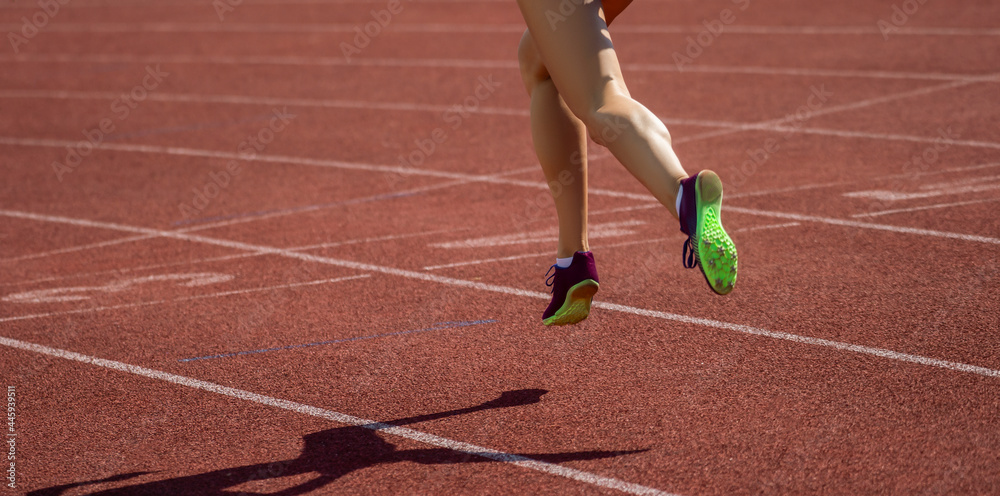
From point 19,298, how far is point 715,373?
4082 mm

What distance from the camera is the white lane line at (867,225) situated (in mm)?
6062

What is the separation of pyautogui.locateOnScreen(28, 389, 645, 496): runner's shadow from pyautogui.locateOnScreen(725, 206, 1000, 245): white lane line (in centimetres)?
329

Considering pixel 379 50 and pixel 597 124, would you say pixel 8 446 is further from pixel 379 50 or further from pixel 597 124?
pixel 379 50

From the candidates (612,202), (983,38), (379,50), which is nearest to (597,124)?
(612,202)

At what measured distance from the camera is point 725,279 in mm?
3348

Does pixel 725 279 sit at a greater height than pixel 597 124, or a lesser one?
lesser

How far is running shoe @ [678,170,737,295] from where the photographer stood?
3.25 m

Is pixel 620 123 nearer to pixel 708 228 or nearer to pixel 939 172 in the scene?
pixel 708 228

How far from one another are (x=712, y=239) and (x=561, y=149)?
1113 mm

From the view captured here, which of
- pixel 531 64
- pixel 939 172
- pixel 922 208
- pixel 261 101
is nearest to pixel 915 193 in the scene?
pixel 922 208

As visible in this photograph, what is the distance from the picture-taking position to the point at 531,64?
4258 mm

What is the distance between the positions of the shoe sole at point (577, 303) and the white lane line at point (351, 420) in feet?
2.27

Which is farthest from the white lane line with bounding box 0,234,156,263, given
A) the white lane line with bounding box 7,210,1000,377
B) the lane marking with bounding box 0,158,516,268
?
the white lane line with bounding box 7,210,1000,377

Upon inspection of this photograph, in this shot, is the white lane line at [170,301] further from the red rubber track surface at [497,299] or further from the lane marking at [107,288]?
the lane marking at [107,288]
